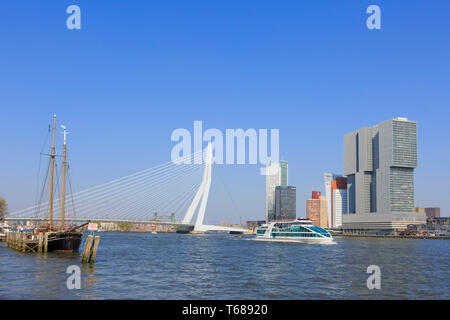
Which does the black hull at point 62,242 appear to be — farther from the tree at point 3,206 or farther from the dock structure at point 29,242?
the tree at point 3,206

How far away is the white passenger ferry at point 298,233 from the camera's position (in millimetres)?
88250

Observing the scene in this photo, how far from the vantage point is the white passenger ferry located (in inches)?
3474

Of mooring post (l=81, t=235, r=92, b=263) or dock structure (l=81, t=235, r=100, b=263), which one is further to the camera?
mooring post (l=81, t=235, r=92, b=263)

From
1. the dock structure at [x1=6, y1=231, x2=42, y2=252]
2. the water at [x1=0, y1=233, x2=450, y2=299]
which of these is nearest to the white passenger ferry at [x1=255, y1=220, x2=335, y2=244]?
the water at [x1=0, y1=233, x2=450, y2=299]

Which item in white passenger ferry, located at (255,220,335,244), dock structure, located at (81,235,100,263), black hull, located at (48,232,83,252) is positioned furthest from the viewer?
white passenger ferry, located at (255,220,335,244)
